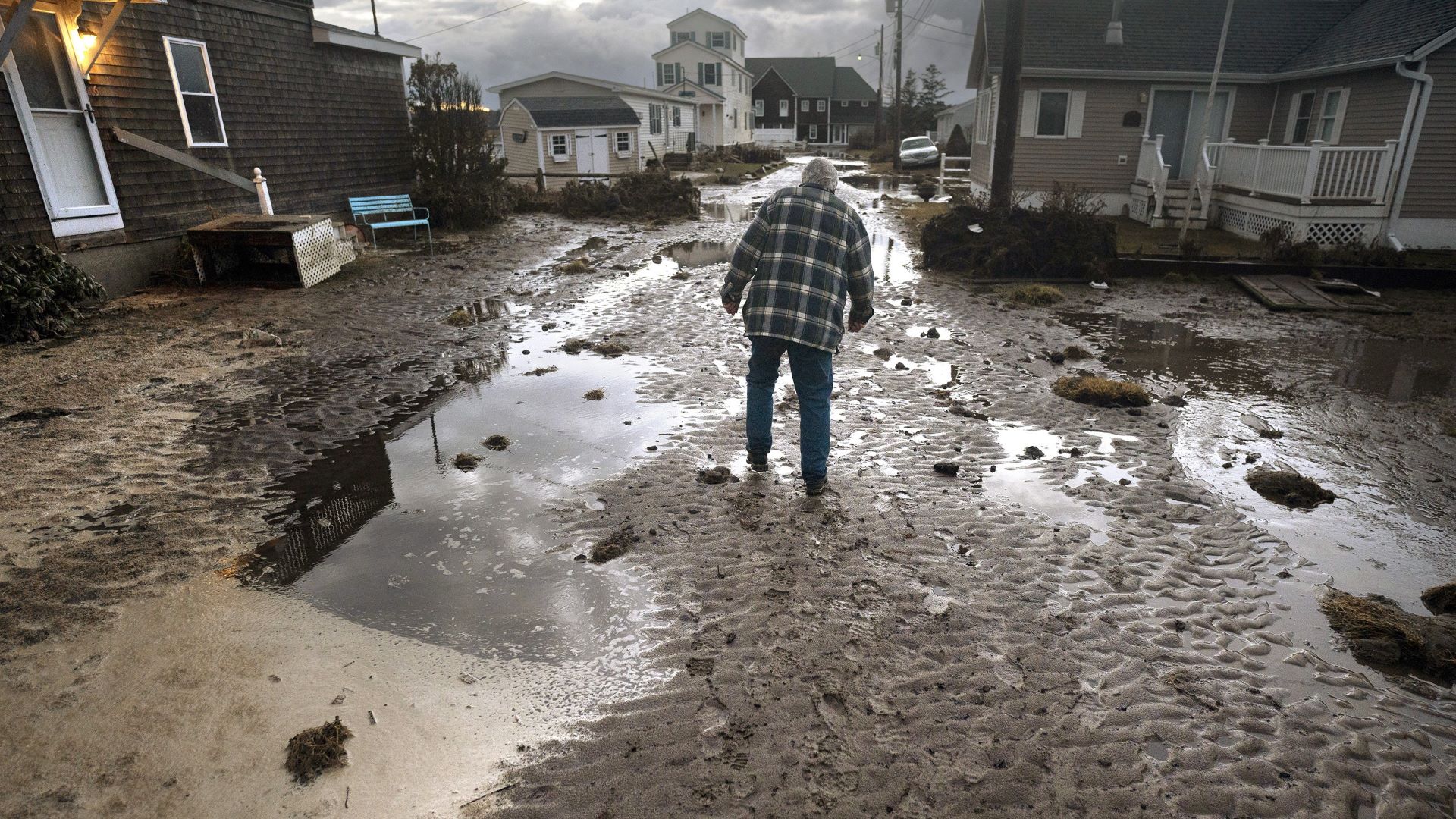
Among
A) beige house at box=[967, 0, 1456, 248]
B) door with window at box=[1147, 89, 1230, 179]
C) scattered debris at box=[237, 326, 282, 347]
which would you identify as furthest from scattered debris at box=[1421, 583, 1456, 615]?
door with window at box=[1147, 89, 1230, 179]

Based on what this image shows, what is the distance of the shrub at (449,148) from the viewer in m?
17.6

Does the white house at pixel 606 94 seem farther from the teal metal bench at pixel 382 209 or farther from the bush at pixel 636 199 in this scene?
the teal metal bench at pixel 382 209

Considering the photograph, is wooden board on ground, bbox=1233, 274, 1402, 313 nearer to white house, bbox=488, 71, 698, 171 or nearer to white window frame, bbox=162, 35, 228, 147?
white window frame, bbox=162, 35, 228, 147

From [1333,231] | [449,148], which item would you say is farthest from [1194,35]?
[449,148]

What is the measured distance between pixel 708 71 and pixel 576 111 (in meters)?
21.6

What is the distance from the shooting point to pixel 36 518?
455 cm

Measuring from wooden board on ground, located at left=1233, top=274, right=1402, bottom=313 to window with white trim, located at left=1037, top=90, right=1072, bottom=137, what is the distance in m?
8.95

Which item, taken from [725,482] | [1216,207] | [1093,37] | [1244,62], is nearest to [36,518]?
[725,482]

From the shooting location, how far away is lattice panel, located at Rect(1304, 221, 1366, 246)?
1434 centimetres

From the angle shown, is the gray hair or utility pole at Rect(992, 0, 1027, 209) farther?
utility pole at Rect(992, 0, 1027, 209)

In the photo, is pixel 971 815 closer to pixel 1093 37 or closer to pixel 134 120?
pixel 134 120

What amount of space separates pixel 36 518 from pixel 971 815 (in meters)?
5.46

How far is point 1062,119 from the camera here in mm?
19422

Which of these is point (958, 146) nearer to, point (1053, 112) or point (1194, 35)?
point (1194, 35)
